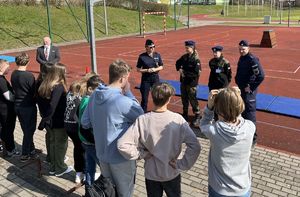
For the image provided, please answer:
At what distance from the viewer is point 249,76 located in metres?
6.70

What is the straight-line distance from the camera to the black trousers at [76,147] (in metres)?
4.90

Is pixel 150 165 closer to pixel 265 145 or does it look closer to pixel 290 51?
pixel 265 145

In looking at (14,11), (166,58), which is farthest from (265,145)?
(14,11)

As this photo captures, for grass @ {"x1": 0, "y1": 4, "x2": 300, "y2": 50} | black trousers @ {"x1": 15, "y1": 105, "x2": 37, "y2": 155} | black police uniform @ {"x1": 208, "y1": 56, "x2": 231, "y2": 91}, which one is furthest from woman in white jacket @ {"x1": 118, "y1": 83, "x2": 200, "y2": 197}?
grass @ {"x1": 0, "y1": 4, "x2": 300, "y2": 50}

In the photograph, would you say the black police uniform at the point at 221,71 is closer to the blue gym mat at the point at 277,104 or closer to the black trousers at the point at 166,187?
the blue gym mat at the point at 277,104

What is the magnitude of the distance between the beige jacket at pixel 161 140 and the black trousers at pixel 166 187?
197mm

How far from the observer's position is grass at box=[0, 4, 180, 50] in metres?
25.8

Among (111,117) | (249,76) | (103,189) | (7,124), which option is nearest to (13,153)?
(7,124)

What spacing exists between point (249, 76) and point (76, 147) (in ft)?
12.0

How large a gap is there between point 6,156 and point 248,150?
4827 mm

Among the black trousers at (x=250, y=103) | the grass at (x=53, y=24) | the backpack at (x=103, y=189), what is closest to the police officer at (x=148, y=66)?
the black trousers at (x=250, y=103)

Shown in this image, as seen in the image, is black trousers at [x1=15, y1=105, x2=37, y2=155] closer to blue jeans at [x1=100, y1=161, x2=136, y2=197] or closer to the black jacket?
blue jeans at [x1=100, y1=161, x2=136, y2=197]

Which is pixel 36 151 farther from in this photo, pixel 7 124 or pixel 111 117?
pixel 111 117

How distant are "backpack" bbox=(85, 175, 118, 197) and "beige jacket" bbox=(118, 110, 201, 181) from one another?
49cm
